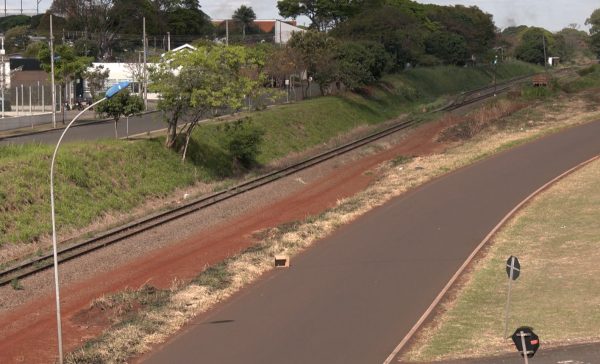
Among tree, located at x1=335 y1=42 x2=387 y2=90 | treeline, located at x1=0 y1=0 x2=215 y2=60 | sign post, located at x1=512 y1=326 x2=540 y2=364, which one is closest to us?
sign post, located at x1=512 y1=326 x2=540 y2=364

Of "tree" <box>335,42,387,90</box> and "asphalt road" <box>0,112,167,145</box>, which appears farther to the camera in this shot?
"tree" <box>335,42,387,90</box>

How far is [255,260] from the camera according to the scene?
2758 cm

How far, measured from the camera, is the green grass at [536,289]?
18.6 metres

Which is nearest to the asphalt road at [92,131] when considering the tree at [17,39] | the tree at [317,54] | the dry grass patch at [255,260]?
the dry grass patch at [255,260]

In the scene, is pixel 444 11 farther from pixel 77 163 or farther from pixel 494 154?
pixel 77 163

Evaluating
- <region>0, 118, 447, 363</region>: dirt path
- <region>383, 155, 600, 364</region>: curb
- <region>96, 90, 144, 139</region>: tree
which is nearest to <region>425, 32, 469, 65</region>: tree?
<region>383, 155, 600, 364</region>: curb

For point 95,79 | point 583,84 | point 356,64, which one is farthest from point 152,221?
point 583,84

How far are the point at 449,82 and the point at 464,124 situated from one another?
1610 inches

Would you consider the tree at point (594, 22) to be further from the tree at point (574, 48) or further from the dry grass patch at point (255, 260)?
the dry grass patch at point (255, 260)

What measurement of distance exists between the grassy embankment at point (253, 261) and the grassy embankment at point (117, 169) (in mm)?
7773

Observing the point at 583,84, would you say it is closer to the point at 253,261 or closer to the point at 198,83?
the point at 198,83

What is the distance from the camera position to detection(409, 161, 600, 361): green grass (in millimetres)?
18562

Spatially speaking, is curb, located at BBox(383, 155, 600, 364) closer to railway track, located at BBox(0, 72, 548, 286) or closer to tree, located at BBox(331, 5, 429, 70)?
railway track, located at BBox(0, 72, 548, 286)

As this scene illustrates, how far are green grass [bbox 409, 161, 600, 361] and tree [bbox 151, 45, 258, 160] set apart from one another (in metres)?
17.2
